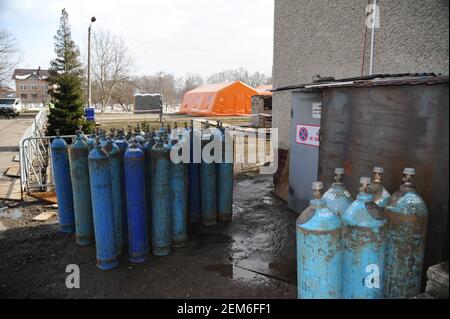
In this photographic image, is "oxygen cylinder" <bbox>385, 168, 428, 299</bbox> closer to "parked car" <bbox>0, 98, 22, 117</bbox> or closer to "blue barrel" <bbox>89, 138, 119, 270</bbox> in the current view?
"blue barrel" <bbox>89, 138, 119, 270</bbox>

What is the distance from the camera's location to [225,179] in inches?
216

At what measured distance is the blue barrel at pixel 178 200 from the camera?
4.40 m

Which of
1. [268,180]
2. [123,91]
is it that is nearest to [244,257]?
[268,180]

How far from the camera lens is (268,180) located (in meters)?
8.43

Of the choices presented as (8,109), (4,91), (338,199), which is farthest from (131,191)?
(4,91)

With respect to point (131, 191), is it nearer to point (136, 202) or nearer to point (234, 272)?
point (136, 202)

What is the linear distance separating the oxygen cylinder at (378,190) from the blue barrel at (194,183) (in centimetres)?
282

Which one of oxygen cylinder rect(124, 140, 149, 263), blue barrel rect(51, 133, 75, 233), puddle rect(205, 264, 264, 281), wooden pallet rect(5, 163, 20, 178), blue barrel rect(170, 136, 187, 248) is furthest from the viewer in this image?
wooden pallet rect(5, 163, 20, 178)

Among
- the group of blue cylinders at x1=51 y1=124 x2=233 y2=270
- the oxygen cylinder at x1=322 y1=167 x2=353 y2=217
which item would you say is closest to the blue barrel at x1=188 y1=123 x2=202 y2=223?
the group of blue cylinders at x1=51 y1=124 x2=233 y2=270

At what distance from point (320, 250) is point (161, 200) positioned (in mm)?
A: 2225

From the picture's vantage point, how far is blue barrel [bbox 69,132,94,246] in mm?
4453

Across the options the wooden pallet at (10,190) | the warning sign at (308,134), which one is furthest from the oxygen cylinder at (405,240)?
the wooden pallet at (10,190)

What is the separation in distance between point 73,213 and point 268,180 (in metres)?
4.74

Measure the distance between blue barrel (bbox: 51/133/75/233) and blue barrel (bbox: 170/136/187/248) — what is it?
1692 mm
